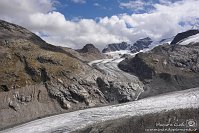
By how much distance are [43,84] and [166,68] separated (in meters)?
→ 30.6

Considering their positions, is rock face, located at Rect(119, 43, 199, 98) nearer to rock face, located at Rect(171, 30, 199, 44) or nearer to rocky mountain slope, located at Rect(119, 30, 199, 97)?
rocky mountain slope, located at Rect(119, 30, 199, 97)

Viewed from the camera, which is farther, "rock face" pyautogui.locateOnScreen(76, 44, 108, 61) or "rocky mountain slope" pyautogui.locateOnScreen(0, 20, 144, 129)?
"rock face" pyautogui.locateOnScreen(76, 44, 108, 61)

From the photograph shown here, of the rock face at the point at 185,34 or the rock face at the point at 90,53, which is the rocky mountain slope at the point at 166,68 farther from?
the rock face at the point at 185,34

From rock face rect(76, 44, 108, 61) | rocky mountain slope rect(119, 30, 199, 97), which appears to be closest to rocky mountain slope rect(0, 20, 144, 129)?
rocky mountain slope rect(119, 30, 199, 97)

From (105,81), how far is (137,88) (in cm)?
633

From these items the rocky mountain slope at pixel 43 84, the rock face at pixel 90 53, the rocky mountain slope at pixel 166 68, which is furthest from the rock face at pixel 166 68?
the rock face at pixel 90 53

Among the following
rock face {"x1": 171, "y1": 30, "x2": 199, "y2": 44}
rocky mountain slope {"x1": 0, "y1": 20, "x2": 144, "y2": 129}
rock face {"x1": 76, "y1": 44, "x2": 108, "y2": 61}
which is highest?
rock face {"x1": 171, "y1": 30, "x2": 199, "y2": 44}

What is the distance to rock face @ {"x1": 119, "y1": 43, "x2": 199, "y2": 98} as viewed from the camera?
7400 centimetres

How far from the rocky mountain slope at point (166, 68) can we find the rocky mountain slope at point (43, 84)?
6653 millimetres

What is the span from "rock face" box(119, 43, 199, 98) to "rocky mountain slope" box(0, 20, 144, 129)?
640cm

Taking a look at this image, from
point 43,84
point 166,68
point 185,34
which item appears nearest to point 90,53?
point 185,34

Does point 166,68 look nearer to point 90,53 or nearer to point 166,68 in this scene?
point 166,68

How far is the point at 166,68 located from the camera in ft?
274

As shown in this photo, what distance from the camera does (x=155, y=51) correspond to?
96062 mm
